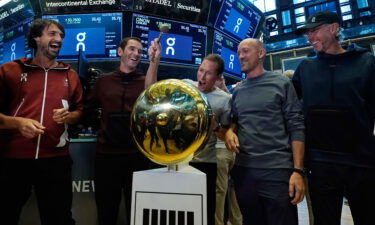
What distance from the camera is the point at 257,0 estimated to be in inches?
433

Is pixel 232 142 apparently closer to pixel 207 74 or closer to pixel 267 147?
pixel 267 147

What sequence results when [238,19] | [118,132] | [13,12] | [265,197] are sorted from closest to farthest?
[265,197]
[118,132]
[13,12]
[238,19]

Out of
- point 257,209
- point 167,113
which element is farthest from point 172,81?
point 257,209


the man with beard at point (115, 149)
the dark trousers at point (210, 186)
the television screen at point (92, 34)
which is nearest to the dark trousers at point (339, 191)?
the dark trousers at point (210, 186)

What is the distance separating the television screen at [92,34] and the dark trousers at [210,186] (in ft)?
7.16

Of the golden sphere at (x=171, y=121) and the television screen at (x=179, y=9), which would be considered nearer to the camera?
the golden sphere at (x=171, y=121)

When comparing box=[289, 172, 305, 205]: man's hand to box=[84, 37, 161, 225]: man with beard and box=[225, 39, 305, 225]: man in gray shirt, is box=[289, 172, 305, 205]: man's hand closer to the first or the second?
box=[225, 39, 305, 225]: man in gray shirt

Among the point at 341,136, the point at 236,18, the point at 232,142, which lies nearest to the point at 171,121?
the point at 232,142

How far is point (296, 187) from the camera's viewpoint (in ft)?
4.09

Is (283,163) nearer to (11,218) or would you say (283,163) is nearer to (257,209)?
(257,209)

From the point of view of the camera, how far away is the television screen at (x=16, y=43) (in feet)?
11.7

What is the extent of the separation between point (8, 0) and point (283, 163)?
14.0 feet

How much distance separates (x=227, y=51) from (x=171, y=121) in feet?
11.3

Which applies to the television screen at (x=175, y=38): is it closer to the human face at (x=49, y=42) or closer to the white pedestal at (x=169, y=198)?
the human face at (x=49, y=42)
